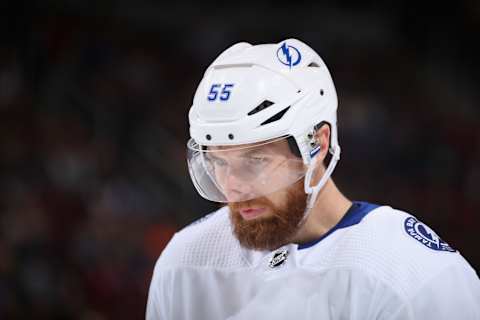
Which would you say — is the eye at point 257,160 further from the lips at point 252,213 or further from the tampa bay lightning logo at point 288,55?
the tampa bay lightning logo at point 288,55

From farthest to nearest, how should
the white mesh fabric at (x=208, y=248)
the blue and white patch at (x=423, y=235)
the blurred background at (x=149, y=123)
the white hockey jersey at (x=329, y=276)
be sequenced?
the blurred background at (x=149, y=123) → the white mesh fabric at (x=208, y=248) → the blue and white patch at (x=423, y=235) → the white hockey jersey at (x=329, y=276)

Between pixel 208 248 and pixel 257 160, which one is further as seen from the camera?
pixel 208 248

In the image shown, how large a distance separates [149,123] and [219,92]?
112 inches

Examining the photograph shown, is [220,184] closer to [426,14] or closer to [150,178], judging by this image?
[150,178]

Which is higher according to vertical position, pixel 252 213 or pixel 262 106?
pixel 262 106

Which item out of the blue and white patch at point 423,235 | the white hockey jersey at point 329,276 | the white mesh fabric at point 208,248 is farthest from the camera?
the white mesh fabric at point 208,248

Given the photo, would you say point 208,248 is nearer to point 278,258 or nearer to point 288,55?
point 278,258

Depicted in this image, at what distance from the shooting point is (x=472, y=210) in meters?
4.15

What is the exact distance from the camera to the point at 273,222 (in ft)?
6.05

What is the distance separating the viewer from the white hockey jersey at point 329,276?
169 centimetres

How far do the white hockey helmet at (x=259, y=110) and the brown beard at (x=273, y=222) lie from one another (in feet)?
0.10

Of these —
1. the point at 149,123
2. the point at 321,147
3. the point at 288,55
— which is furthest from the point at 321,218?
the point at 149,123

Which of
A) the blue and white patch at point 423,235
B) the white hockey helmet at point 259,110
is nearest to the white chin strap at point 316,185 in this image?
the white hockey helmet at point 259,110

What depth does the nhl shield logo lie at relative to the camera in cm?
188
